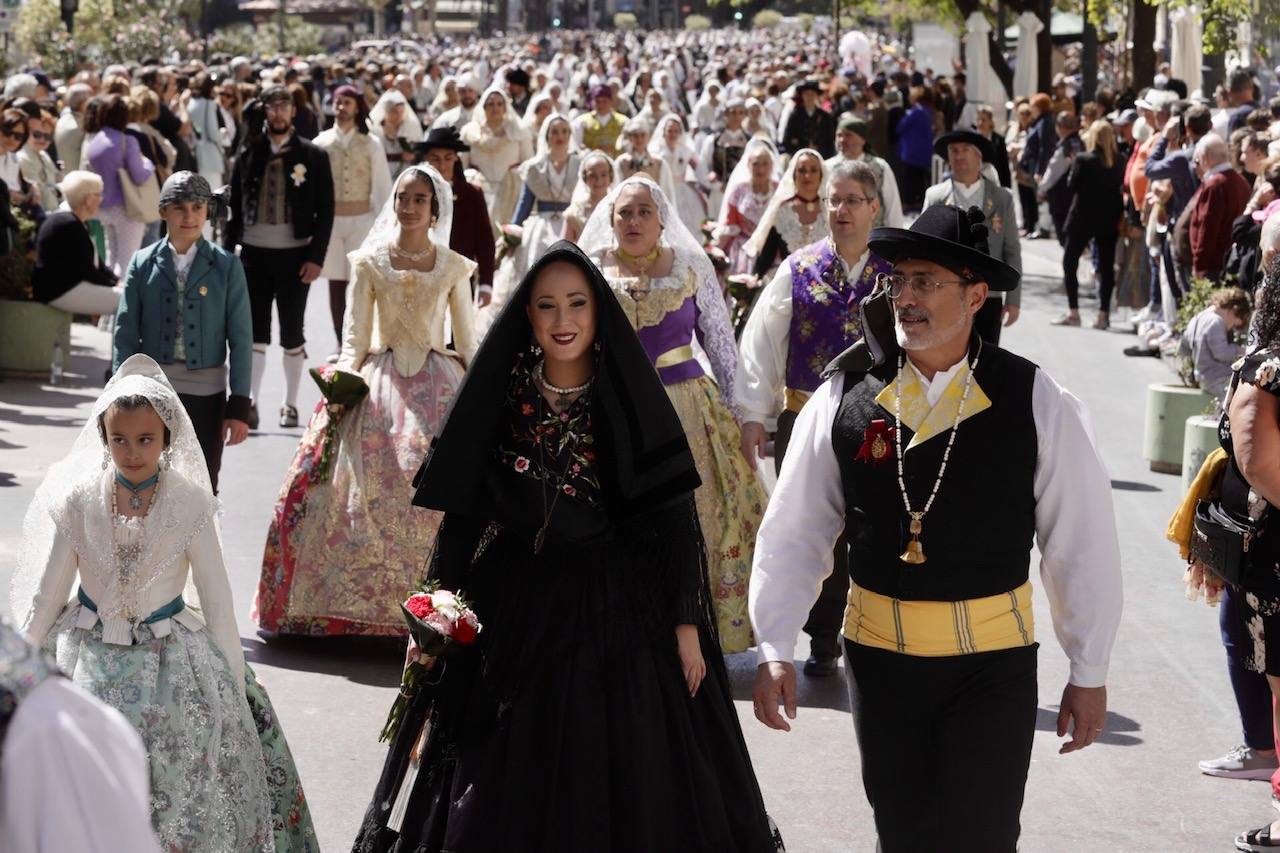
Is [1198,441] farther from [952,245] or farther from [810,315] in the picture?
[952,245]

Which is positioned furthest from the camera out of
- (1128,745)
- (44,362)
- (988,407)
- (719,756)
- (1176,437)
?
(44,362)

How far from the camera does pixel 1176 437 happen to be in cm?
1225

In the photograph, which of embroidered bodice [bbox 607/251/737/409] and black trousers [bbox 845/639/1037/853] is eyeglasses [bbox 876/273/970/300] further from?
embroidered bodice [bbox 607/251/737/409]

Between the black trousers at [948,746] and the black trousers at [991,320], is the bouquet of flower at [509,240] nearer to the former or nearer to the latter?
the black trousers at [991,320]

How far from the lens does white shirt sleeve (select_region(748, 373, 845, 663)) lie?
496 cm

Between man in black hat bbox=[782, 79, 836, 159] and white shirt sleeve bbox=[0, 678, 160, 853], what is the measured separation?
2199cm

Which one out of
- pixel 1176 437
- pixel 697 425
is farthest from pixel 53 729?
pixel 1176 437

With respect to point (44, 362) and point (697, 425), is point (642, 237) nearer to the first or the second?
point (697, 425)

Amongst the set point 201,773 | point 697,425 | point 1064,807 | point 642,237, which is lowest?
point 1064,807

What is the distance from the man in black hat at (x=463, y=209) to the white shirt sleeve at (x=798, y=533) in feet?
23.2

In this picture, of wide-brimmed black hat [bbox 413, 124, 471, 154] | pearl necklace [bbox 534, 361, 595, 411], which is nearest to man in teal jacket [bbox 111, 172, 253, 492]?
wide-brimmed black hat [bbox 413, 124, 471, 154]

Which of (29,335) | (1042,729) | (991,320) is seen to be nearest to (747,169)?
(991,320)

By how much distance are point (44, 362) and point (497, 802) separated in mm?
10454

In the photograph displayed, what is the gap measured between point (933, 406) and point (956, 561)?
0.36m
